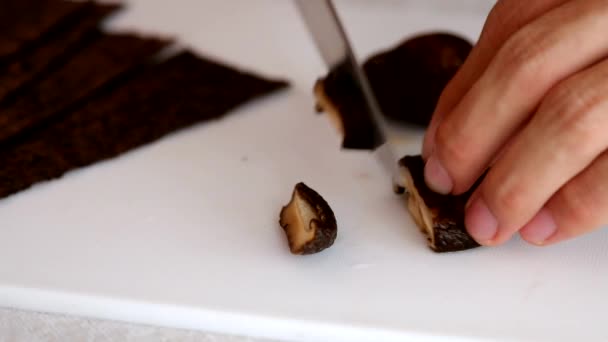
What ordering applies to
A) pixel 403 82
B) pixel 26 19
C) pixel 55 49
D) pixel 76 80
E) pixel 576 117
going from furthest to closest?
pixel 26 19, pixel 55 49, pixel 76 80, pixel 403 82, pixel 576 117

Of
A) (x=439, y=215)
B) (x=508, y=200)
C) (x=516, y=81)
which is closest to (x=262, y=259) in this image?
(x=439, y=215)

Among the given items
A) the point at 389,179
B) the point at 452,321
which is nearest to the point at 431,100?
the point at 389,179

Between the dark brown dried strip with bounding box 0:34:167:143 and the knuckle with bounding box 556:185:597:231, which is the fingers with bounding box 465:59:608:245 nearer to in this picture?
the knuckle with bounding box 556:185:597:231

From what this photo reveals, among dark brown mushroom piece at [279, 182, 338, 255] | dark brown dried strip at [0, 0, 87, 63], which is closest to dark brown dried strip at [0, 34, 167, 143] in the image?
dark brown dried strip at [0, 0, 87, 63]

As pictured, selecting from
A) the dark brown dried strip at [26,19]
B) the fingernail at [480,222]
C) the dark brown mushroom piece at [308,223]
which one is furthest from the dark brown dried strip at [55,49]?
the fingernail at [480,222]

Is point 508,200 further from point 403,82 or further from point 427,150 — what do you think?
point 403,82

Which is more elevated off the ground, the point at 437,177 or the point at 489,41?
the point at 489,41

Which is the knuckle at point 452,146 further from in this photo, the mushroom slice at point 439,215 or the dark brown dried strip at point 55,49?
the dark brown dried strip at point 55,49
